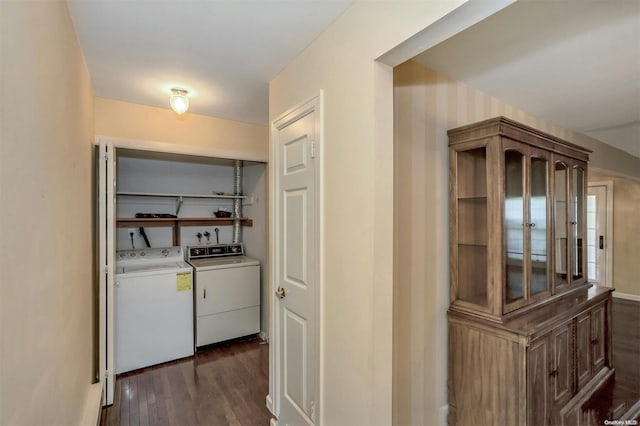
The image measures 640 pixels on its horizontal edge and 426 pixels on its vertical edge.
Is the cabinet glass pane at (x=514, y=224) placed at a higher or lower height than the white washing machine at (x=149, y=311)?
higher

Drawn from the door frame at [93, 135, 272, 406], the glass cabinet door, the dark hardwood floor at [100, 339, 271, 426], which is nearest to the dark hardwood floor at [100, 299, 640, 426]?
the dark hardwood floor at [100, 339, 271, 426]

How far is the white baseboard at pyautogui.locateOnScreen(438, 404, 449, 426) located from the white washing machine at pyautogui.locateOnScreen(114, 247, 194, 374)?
2397 millimetres

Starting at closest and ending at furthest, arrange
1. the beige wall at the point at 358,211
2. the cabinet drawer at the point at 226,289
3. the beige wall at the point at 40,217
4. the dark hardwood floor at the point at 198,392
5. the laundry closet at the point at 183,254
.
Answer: the beige wall at the point at 40,217 < the beige wall at the point at 358,211 < the dark hardwood floor at the point at 198,392 < the laundry closet at the point at 183,254 < the cabinet drawer at the point at 226,289

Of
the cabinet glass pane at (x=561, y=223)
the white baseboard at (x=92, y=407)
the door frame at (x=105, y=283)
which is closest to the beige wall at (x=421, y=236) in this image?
the cabinet glass pane at (x=561, y=223)

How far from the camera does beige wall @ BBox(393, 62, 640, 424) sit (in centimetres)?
175

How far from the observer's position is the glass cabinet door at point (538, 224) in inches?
77.3

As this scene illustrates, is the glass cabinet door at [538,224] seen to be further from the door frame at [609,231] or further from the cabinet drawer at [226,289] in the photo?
the door frame at [609,231]

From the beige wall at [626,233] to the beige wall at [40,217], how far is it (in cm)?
543

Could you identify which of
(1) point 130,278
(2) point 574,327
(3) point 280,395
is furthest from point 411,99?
(1) point 130,278

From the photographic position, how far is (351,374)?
146cm

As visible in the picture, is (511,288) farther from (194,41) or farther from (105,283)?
(105,283)

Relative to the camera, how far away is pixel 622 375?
2.72 metres

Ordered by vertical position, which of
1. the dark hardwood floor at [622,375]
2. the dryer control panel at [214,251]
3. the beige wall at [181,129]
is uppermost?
the beige wall at [181,129]

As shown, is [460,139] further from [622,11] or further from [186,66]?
[186,66]
